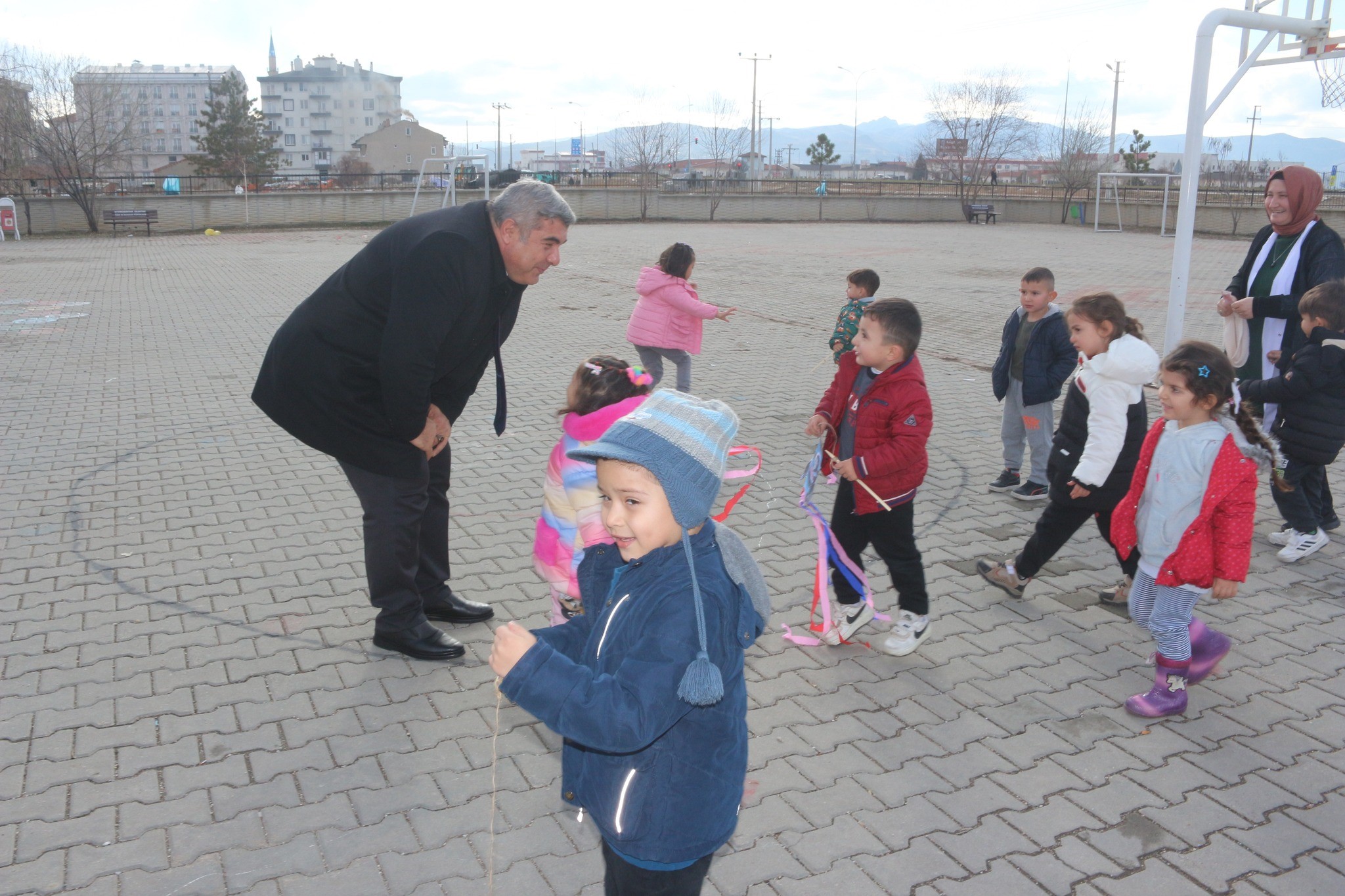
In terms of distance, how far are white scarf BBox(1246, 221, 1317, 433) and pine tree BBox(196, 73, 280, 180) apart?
58.6 metres

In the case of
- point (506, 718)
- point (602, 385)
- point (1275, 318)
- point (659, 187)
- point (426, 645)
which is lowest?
point (506, 718)

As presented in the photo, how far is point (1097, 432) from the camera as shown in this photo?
429 centimetres

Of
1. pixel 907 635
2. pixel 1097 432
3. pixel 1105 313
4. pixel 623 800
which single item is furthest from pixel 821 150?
pixel 623 800

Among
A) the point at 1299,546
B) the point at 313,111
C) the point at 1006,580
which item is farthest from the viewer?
the point at 313,111

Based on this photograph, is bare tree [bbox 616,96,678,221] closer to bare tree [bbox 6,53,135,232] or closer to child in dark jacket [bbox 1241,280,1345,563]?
bare tree [bbox 6,53,135,232]

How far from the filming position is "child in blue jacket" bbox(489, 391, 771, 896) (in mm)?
1786

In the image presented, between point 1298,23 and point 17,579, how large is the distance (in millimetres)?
10074

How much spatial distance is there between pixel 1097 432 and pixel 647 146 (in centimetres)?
4825

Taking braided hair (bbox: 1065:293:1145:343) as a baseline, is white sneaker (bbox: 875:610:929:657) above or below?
below

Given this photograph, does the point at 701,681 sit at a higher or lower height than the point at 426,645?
higher

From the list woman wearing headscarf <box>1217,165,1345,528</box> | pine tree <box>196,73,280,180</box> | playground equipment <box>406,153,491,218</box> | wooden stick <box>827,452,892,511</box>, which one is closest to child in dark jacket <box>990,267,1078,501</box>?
woman wearing headscarf <box>1217,165,1345,528</box>

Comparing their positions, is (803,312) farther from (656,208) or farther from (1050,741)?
(656,208)

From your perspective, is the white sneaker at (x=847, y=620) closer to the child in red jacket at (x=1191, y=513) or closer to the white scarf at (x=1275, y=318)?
the child in red jacket at (x=1191, y=513)

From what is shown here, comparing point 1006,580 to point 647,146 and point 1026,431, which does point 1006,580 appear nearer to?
point 1026,431
